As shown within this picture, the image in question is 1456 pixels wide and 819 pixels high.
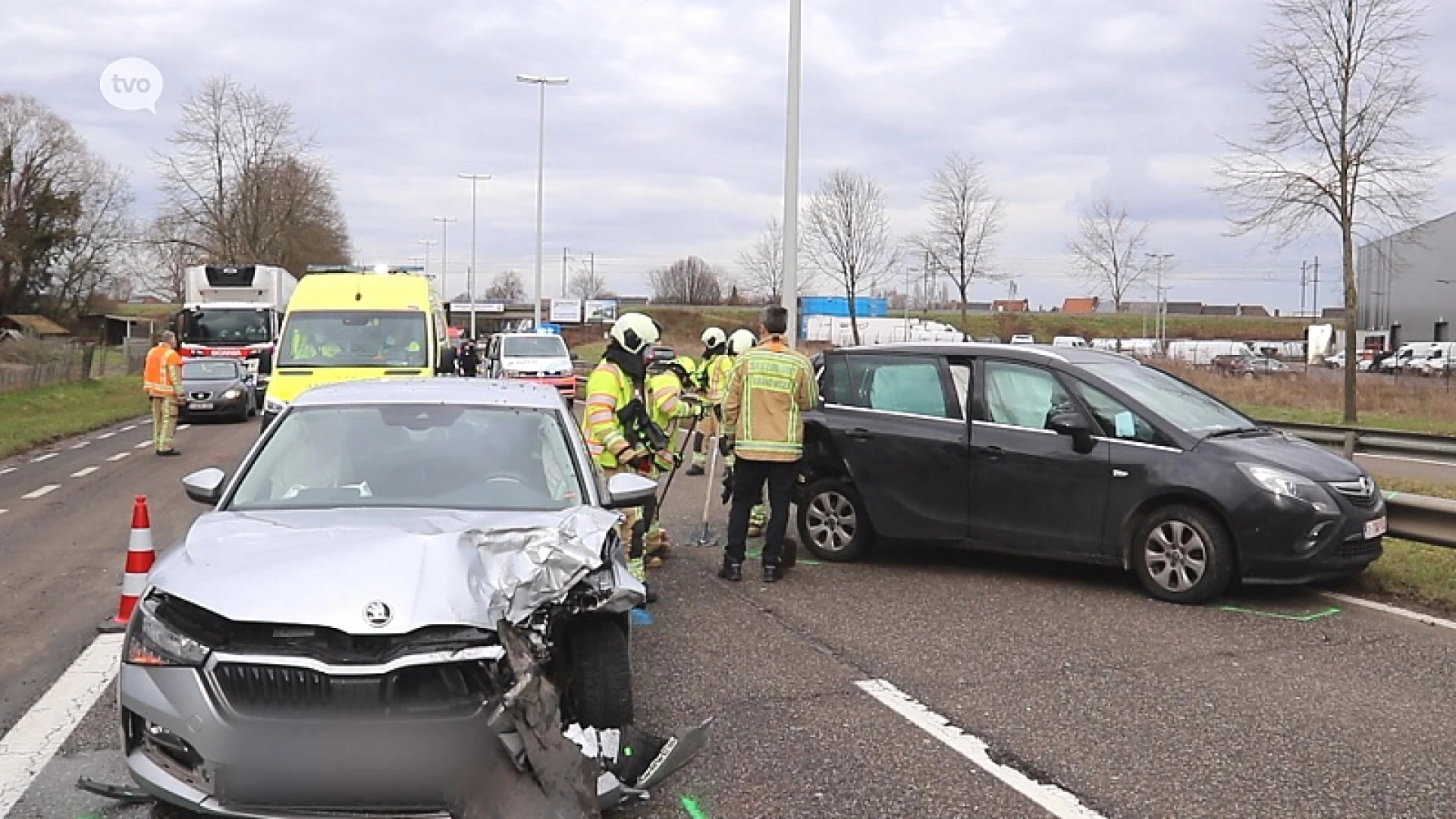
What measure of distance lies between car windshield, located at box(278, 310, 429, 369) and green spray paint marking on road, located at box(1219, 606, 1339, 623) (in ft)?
34.0

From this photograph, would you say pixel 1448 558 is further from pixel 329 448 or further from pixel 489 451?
pixel 329 448

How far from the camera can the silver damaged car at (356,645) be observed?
11.9 feet

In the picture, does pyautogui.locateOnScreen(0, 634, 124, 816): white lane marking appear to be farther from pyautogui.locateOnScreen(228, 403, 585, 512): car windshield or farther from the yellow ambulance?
the yellow ambulance

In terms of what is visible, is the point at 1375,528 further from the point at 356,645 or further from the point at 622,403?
the point at 356,645

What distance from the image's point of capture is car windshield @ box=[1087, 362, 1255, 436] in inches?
320

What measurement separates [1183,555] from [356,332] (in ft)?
35.7

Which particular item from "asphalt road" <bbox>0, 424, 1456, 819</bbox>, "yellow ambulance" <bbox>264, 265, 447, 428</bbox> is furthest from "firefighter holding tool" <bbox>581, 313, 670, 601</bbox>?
"yellow ambulance" <bbox>264, 265, 447, 428</bbox>

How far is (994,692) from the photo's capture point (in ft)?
19.3

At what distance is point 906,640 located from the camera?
6.87 metres

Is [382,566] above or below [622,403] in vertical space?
below

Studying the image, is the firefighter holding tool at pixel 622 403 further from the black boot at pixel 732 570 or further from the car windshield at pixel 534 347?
the car windshield at pixel 534 347

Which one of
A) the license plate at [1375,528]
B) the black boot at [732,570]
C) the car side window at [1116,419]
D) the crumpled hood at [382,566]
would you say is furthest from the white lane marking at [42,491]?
the license plate at [1375,528]

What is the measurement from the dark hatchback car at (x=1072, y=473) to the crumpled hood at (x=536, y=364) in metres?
19.1

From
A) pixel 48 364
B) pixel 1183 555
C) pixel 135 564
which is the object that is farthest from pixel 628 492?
pixel 48 364
